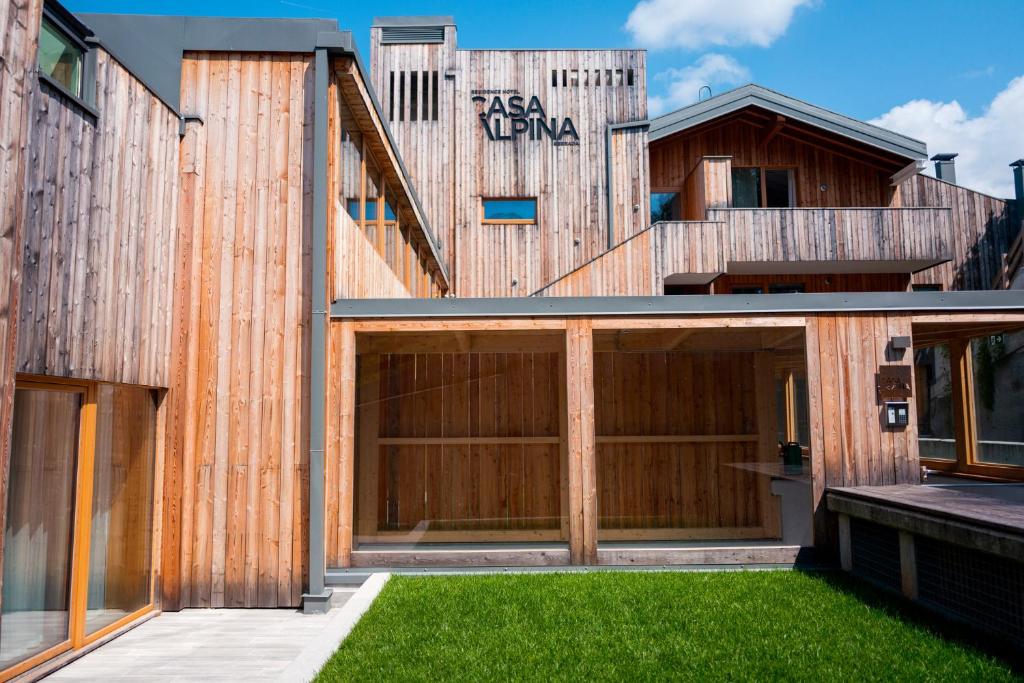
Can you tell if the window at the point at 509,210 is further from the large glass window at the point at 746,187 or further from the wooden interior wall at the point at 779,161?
the large glass window at the point at 746,187

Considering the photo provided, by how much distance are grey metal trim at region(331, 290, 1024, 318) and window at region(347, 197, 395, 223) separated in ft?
4.20

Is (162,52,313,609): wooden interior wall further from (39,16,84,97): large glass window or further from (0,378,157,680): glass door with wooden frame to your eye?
(39,16,84,97): large glass window

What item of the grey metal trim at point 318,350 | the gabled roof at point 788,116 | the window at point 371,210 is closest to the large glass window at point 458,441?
the grey metal trim at point 318,350

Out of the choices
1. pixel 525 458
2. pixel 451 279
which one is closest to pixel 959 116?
pixel 451 279

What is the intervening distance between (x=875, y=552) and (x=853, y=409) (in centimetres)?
134

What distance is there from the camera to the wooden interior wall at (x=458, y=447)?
7.11 metres

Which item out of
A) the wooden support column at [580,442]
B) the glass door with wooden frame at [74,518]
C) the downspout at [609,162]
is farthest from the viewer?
the downspout at [609,162]

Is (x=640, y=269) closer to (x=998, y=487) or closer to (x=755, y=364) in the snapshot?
(x=755, y=364)

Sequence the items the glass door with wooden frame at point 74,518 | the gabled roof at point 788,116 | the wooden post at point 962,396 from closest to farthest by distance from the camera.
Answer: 1. the glass door with wooden frame at point 74,518
2. the wooden post at point 962,396
3. the gabled roof at point 788,116

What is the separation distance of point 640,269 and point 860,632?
27.2 ft

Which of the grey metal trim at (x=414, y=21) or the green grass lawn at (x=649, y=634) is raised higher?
the grey metal trim at (x=414, y=21)

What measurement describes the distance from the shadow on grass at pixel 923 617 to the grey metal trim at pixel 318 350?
4.05m

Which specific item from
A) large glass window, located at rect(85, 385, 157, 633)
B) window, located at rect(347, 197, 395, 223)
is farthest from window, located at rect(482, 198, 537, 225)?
large glass window, located at rect(85, 385, 157, 633)

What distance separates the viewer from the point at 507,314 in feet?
22.7
